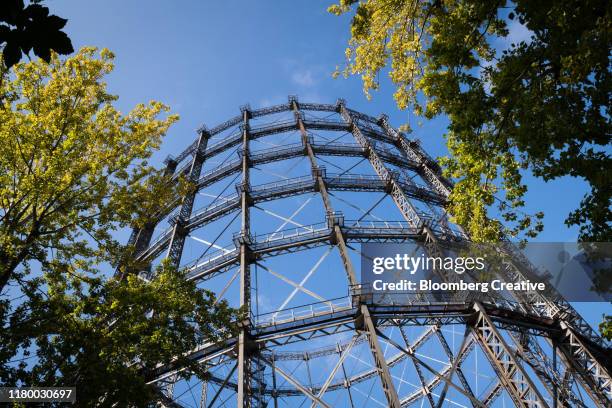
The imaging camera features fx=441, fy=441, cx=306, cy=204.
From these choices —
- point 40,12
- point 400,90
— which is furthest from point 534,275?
point 40,12

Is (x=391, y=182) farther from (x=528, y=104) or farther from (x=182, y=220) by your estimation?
(x=528, y=104)

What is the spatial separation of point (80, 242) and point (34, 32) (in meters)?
5.83

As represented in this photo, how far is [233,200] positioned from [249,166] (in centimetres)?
286

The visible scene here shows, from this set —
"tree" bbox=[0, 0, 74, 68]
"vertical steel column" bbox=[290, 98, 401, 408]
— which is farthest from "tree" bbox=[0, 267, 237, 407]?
"tree" bbox=[0, 0, 74, 68]

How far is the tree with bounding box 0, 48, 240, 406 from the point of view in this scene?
21.9 ft

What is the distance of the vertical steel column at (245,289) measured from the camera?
32.3 ft

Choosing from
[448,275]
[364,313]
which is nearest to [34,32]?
[364,313]

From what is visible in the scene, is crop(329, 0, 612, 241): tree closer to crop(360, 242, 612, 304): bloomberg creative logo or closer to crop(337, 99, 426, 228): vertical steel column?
crop(360, 242, 612, 304): bloomberg creative logo

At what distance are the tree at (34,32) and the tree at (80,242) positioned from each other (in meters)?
4.90

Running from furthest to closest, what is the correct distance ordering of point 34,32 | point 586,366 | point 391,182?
point 391,182, point 586,366, point 34,32

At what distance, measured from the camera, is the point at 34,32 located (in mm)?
2354

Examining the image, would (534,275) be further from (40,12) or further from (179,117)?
(40,12)

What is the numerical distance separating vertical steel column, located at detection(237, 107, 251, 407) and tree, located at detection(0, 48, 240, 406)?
1.80m

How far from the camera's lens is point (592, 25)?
209 inches
